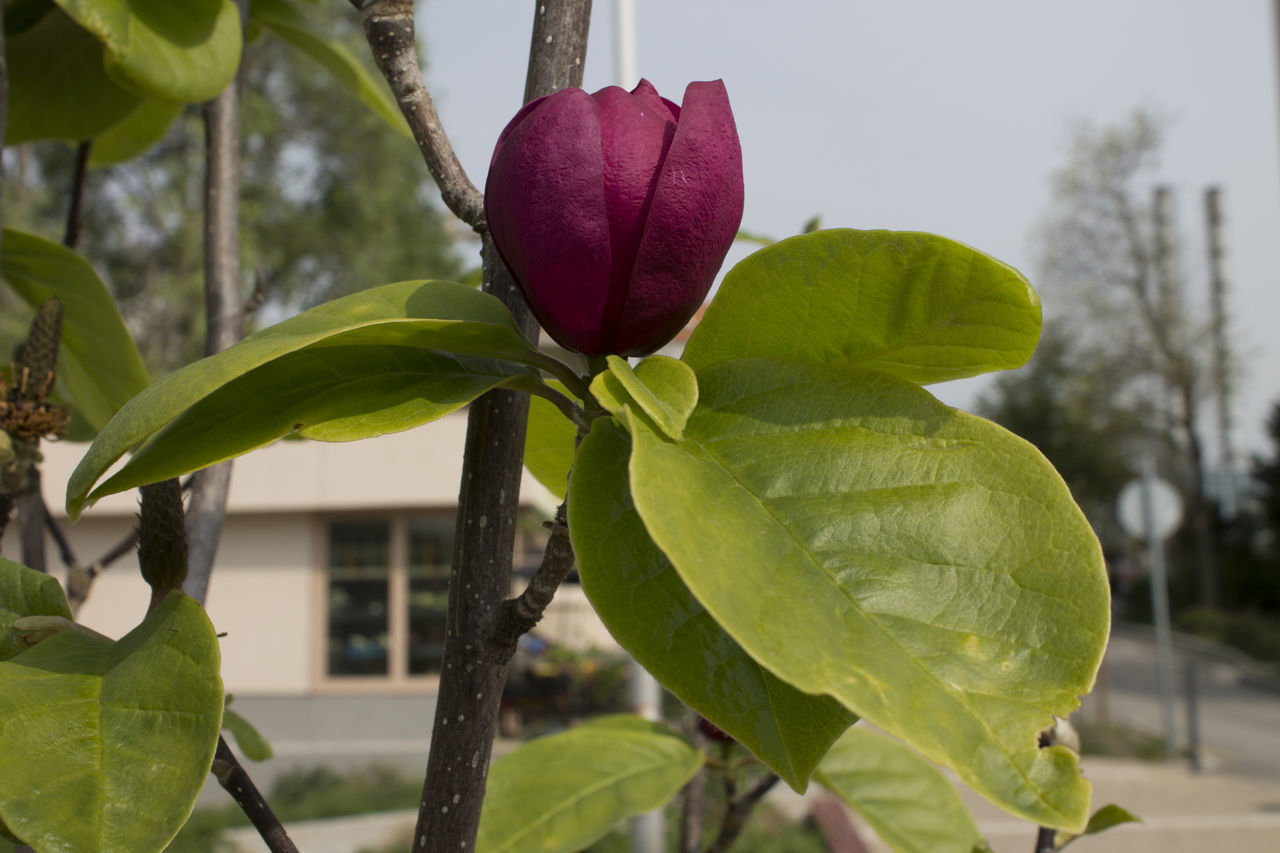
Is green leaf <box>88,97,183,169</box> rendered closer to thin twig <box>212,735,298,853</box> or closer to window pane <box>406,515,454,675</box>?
thin twig <box>212,735,298,853</box>

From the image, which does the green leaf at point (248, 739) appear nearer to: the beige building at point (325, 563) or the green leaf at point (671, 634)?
the green leaf at point (671, 634)

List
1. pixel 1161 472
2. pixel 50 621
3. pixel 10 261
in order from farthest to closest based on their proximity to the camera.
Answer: pixel 1161 472
pixel 10 261
pixel 50 621

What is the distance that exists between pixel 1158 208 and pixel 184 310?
19175mm

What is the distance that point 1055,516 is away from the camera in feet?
1.37

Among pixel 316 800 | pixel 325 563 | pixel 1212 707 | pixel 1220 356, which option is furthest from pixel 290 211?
pixel 1220 356

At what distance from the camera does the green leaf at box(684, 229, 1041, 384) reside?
48 cm

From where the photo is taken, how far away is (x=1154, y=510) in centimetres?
1003

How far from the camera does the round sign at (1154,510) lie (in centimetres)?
988

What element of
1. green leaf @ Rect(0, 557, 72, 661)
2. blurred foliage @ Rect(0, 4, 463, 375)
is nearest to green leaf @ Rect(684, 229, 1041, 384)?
green leaf @ Rect(0, 557, 72, 661)

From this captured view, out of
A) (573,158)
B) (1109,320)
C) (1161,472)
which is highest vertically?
(573,158)

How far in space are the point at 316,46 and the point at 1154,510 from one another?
10516 mm

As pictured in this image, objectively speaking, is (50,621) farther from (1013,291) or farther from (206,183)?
(206,183)

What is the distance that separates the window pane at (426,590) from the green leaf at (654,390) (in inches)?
432

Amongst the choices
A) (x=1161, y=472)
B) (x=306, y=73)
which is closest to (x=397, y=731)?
(x=306, y=73)
